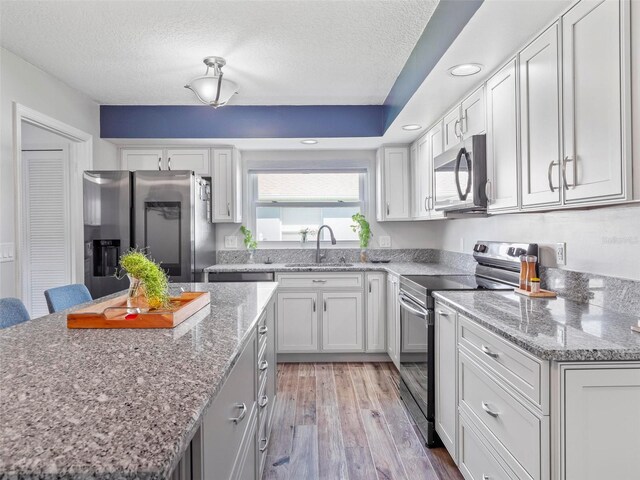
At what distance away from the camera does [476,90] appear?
7.48ft

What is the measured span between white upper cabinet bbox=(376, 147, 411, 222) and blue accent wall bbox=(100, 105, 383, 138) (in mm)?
378

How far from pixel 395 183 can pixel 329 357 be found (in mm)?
1817

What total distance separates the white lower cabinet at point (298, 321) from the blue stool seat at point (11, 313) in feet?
6.78

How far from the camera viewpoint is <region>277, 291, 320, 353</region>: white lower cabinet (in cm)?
354

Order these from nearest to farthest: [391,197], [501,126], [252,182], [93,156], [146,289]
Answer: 1. [146,289]
2. [501,126]
3. [93,156]
4. [391,197]
5. [252,182]

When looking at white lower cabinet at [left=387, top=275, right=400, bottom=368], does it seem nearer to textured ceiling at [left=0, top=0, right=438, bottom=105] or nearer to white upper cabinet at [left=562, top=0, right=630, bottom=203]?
textured ceiling at [left=0, top=0, right=438, bottom=105]

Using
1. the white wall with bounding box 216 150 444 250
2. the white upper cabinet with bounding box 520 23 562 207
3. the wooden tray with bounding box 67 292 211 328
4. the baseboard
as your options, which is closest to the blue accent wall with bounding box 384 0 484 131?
the white upper cabinet with bounding box 520 23 562 207

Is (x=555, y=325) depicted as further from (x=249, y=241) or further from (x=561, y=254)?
(x=249, y=241)

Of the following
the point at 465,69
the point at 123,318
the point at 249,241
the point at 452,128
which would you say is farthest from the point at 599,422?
the point at 249,241

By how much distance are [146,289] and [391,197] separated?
9.12 feet

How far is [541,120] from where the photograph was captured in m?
1.62

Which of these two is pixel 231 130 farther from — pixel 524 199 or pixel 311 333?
pixel 524 199

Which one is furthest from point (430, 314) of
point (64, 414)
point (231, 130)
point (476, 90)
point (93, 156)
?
point (93, 156)

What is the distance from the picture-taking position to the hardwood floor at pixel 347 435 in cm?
198
